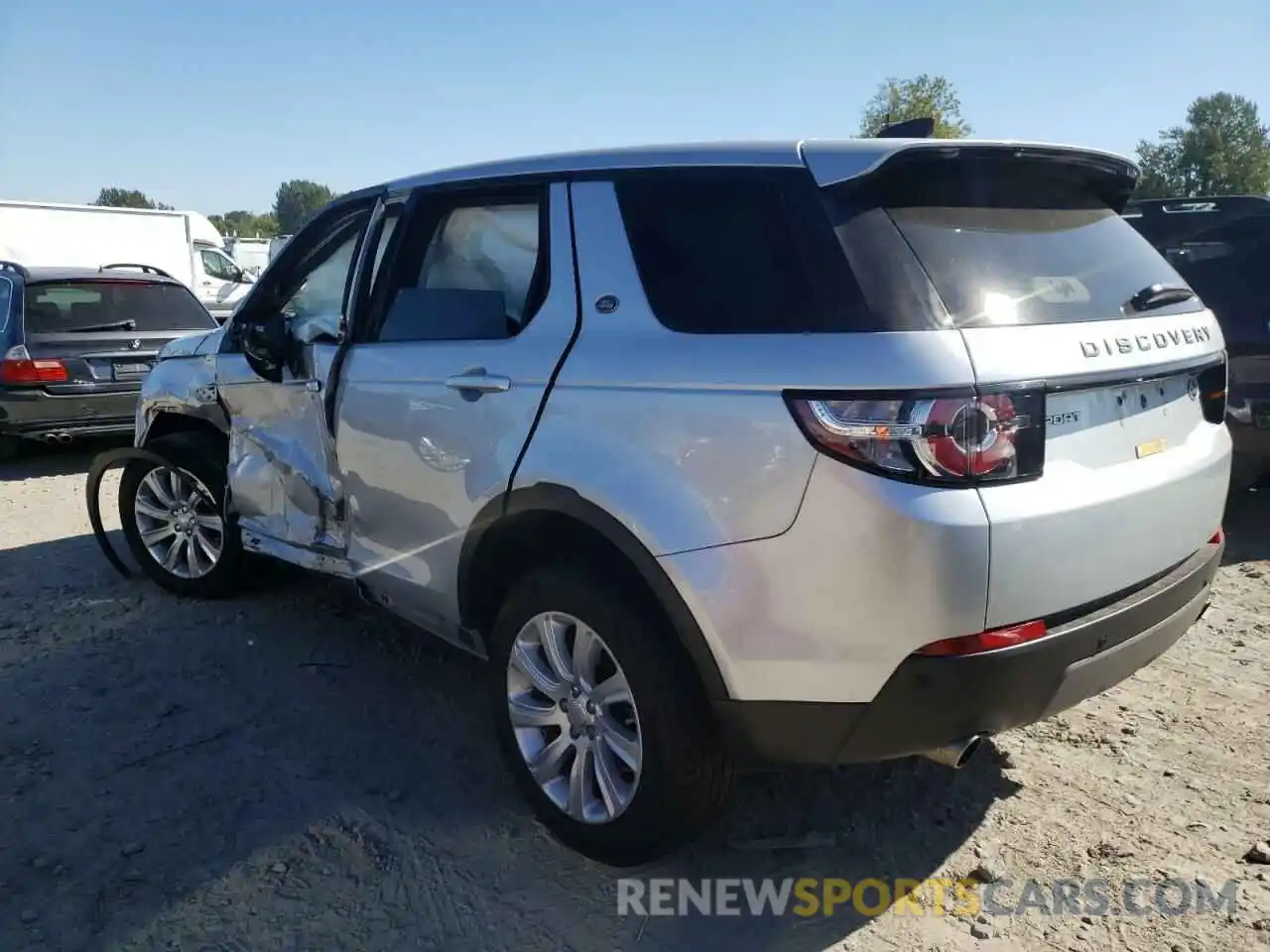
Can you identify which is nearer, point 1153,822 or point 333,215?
point 1153,822

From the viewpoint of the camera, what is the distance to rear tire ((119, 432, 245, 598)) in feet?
15.1

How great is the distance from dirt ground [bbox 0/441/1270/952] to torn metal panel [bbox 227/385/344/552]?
609 millimetres

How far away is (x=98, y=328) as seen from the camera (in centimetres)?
823

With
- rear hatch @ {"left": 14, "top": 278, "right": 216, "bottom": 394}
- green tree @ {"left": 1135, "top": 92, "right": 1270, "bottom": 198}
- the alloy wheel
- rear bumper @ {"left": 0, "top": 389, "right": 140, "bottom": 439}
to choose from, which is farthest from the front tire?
green tree @ {"left": 1135, "top": 92, "right": 1270, "bottom": 198}

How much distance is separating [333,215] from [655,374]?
2142mm

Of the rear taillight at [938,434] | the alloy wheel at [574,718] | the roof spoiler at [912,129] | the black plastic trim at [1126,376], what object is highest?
the roof spoiler at [912,129]

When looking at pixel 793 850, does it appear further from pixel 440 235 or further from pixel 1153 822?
pixel 440 235

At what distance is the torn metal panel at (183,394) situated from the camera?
444 centimetres

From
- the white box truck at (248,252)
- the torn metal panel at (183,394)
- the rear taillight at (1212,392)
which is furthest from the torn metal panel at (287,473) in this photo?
the white box truck at (248,252)

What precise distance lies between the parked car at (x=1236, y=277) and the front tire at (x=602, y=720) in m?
4.06

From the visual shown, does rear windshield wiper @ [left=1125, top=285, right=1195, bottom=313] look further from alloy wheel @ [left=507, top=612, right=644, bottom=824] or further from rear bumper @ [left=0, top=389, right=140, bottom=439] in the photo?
rear bumper @ [left=0, top=389, right=140, bottom=439]

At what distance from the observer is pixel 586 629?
2.61 metres

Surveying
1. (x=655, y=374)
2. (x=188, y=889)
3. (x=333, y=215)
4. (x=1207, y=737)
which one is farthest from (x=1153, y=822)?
(x=333, y=215)

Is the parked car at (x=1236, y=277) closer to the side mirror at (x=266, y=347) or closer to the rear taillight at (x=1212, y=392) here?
the rear taillight at (x=1212, y=392)
